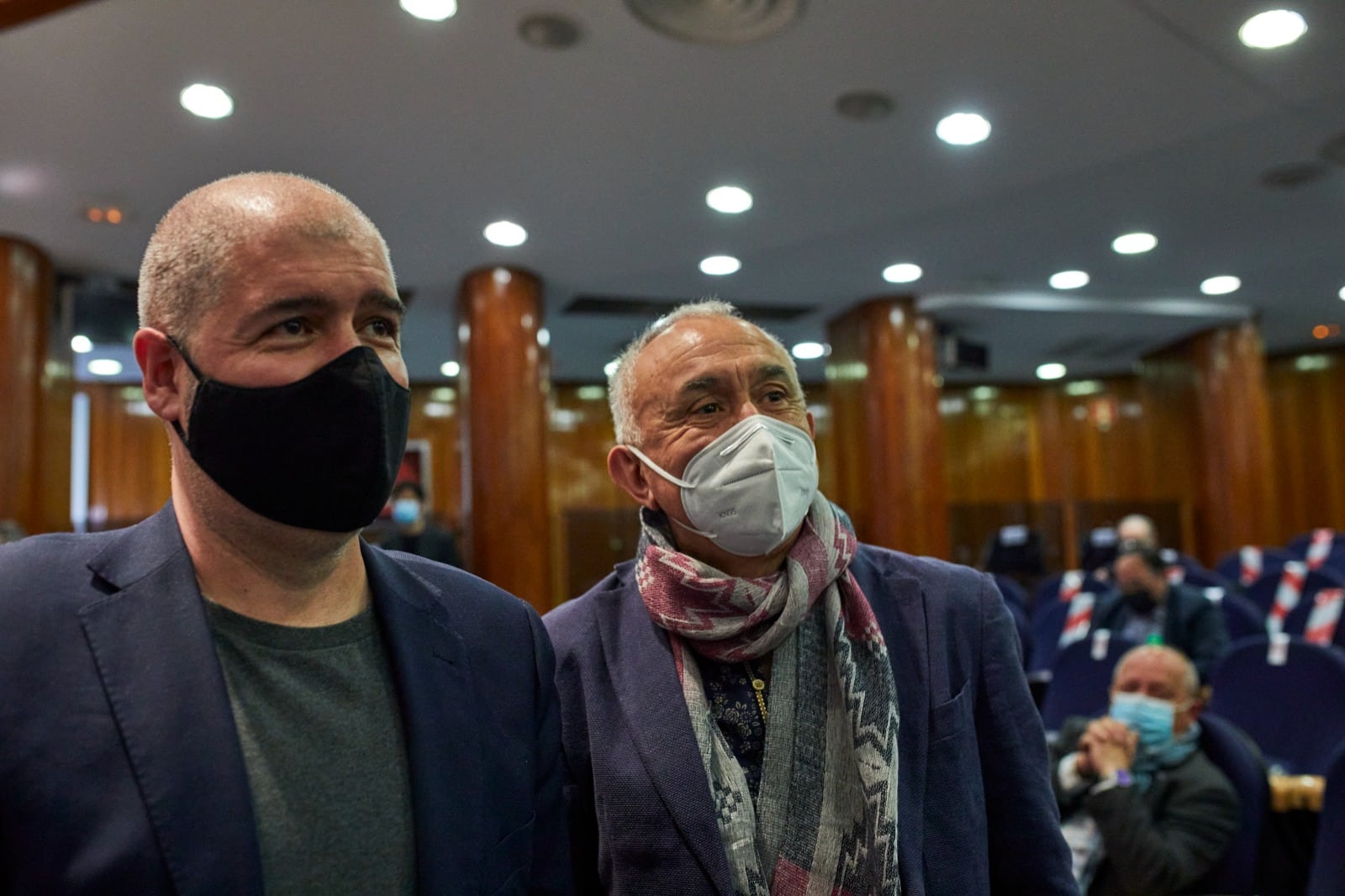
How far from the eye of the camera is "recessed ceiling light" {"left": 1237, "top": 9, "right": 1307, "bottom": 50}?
452cm

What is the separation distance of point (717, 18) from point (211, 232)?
12.1 ft

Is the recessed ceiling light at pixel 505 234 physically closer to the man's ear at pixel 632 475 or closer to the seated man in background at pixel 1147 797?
the seated man in background at pixel 1147 797

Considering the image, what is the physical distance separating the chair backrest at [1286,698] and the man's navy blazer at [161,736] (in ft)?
11.7

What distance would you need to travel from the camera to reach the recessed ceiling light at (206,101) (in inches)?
190

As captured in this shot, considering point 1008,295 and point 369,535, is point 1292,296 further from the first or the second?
point 369,535

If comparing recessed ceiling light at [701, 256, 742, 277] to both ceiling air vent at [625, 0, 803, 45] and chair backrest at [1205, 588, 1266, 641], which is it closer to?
ceiling air vent at [625, 0, 803, 45]

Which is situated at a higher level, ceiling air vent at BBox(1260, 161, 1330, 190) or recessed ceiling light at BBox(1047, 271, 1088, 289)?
ceiling air vent at BBox(1260, 161, 1330, 190)

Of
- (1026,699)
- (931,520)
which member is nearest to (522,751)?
(1026,699)

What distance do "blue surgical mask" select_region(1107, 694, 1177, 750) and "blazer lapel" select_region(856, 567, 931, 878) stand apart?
6.00 ft

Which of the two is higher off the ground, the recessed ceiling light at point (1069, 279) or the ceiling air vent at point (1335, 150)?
the ceiling air vent at point (1335, 150)

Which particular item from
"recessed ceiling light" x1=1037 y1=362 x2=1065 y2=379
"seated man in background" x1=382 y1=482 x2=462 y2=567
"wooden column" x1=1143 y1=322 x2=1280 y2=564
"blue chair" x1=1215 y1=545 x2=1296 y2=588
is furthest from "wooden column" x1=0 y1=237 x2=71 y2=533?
"recessed ceiling light" x1=1037 y1=362 x2=1065 y2=379

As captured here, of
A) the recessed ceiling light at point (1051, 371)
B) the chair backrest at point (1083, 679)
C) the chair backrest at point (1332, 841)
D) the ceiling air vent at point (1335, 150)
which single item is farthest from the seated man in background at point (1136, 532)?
the recessed ceiling light at point (1051, 371)

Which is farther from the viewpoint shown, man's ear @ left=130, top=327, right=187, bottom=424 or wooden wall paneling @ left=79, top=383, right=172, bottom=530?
wooden wall paneling @ left=79, top=383, right=172, bottom=530

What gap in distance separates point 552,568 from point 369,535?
3.52 metres
